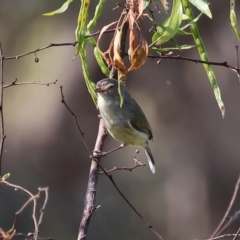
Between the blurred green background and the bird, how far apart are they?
2965 mm

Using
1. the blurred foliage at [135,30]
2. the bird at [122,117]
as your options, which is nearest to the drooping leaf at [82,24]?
the blurred foliage at [135,30]

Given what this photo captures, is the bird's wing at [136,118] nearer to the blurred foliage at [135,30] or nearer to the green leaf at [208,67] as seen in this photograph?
the blurred foliage at [135,30]

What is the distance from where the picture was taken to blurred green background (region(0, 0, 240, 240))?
273 inches

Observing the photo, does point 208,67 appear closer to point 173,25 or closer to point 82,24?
point 173,25

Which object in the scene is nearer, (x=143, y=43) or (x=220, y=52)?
(x=143, y=43)

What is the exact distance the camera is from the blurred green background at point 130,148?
695 centimetres

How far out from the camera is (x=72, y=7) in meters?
7.04

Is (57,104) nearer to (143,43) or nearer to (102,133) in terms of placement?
(102,133)

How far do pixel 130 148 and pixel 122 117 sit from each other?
11.2 feet

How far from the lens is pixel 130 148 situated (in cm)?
706

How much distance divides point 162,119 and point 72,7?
67.9 inches

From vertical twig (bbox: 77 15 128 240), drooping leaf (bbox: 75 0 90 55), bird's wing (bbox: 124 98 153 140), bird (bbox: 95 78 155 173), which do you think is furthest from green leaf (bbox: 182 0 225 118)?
bird's wing (bbox: 124 98 153 140)

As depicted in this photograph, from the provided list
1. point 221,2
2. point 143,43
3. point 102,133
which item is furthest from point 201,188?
point 143,43

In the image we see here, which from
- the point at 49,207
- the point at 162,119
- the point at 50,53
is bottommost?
the point at 49,207
